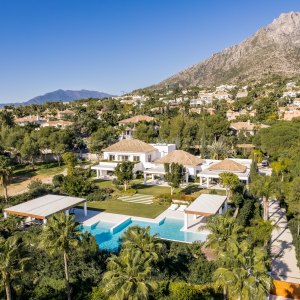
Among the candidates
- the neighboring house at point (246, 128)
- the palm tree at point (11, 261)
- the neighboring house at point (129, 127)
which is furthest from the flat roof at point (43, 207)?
the neighboring house at point (246, 128)

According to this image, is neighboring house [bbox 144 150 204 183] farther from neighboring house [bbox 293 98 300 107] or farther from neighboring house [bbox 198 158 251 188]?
neighboring house [bbox 293 98 300 107]

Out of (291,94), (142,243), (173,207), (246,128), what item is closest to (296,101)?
(291,94)

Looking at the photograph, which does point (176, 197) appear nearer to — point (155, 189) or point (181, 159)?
point (155, 189)

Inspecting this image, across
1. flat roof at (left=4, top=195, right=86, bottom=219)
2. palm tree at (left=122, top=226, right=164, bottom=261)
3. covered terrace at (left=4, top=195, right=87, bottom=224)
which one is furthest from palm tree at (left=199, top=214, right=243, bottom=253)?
flat roof at (left=4, top=195, right=86, bottom=219)

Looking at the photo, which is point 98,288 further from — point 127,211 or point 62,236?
point 127,211

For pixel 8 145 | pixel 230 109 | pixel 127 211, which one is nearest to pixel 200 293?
pixel 127 211
